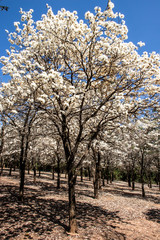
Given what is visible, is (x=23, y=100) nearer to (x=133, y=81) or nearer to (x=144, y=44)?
(x=133, y=81)

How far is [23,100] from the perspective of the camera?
25.7ft

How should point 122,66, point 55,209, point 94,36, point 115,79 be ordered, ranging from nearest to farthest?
point 94,36 < point 122,66 < point 115,79 < point 55,209

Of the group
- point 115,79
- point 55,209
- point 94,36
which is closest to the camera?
point 94,36

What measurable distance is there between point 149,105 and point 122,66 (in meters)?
2.56

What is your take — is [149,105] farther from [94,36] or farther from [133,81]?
[94,36]

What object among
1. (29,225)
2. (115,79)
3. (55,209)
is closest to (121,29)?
(115,79)

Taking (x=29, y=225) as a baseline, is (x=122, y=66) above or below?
above

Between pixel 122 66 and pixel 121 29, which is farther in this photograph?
pixel 122 66

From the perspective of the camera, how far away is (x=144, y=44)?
7836 mm

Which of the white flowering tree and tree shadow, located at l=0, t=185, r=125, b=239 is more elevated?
the white flowering tree

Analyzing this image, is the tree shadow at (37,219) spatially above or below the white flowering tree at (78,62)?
below

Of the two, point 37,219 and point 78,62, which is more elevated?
point 78,62

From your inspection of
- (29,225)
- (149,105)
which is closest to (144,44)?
(149,105)

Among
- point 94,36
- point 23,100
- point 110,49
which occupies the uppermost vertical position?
point 94,36
